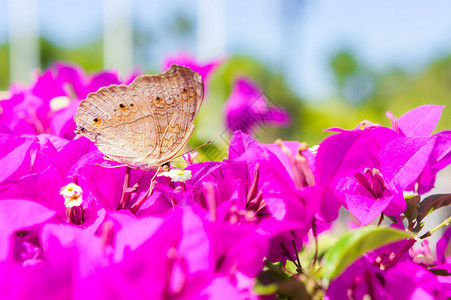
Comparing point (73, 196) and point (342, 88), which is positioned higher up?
point (73, 196)

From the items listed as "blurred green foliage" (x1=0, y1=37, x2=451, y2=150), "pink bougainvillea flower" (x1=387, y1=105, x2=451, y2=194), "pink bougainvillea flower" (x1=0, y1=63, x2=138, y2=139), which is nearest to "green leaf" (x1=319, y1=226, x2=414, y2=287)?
"pink bougainvillea flower" (x1=387, y1=105, x2=451, y2=194)

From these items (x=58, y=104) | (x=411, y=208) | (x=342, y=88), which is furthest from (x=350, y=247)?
(x=342, y=88)

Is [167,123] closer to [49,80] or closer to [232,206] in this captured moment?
[232,206]

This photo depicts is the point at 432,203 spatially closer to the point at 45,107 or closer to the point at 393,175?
the point at 393,175

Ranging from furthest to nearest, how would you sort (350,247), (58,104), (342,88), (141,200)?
(342,88) < (58,104) < (141,200) < (350,247)

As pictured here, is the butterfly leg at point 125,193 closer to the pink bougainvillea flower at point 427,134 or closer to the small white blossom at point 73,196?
the small white blossom at point 73,196

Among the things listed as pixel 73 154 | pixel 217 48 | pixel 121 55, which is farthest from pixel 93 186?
pixel 121 55
